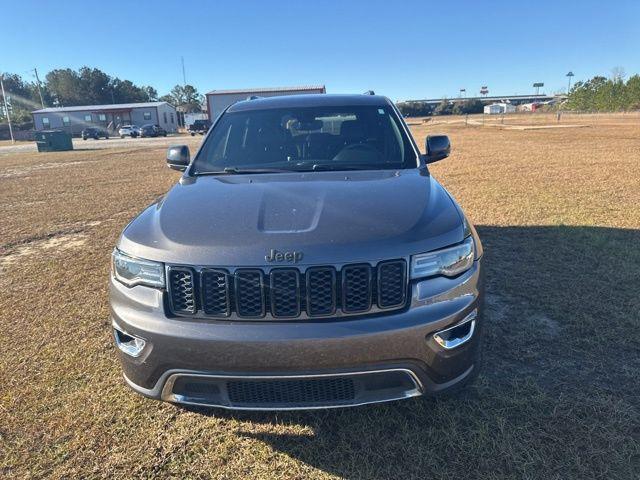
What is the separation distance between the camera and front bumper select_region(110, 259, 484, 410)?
1989 millimetres

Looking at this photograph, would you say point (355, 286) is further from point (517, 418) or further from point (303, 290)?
point (517, 418)

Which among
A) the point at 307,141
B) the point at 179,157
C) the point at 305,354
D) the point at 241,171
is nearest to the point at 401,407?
the point at 305,354

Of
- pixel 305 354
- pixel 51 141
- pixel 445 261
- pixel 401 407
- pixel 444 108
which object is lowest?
pixel 401 407

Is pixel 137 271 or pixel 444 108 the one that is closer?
pixel 137 271

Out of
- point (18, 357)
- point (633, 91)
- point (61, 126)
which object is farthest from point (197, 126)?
point (633, 91)

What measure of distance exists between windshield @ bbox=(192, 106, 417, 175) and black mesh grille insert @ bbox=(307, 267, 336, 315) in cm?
130

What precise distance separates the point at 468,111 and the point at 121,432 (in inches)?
4145

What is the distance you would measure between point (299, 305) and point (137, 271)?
0.83m

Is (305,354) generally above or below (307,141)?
below

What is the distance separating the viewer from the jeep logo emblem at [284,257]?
6.64 feet

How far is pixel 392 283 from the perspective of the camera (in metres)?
2.06

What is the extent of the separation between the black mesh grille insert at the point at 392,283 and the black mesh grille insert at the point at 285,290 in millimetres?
369

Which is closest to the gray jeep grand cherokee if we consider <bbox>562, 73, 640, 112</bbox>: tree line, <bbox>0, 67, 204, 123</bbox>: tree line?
<bbox>562, 73, 640, 112</bbox>: tree line

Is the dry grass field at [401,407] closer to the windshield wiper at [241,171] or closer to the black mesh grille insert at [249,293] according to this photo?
the black mesh grille insert at [249,293]
